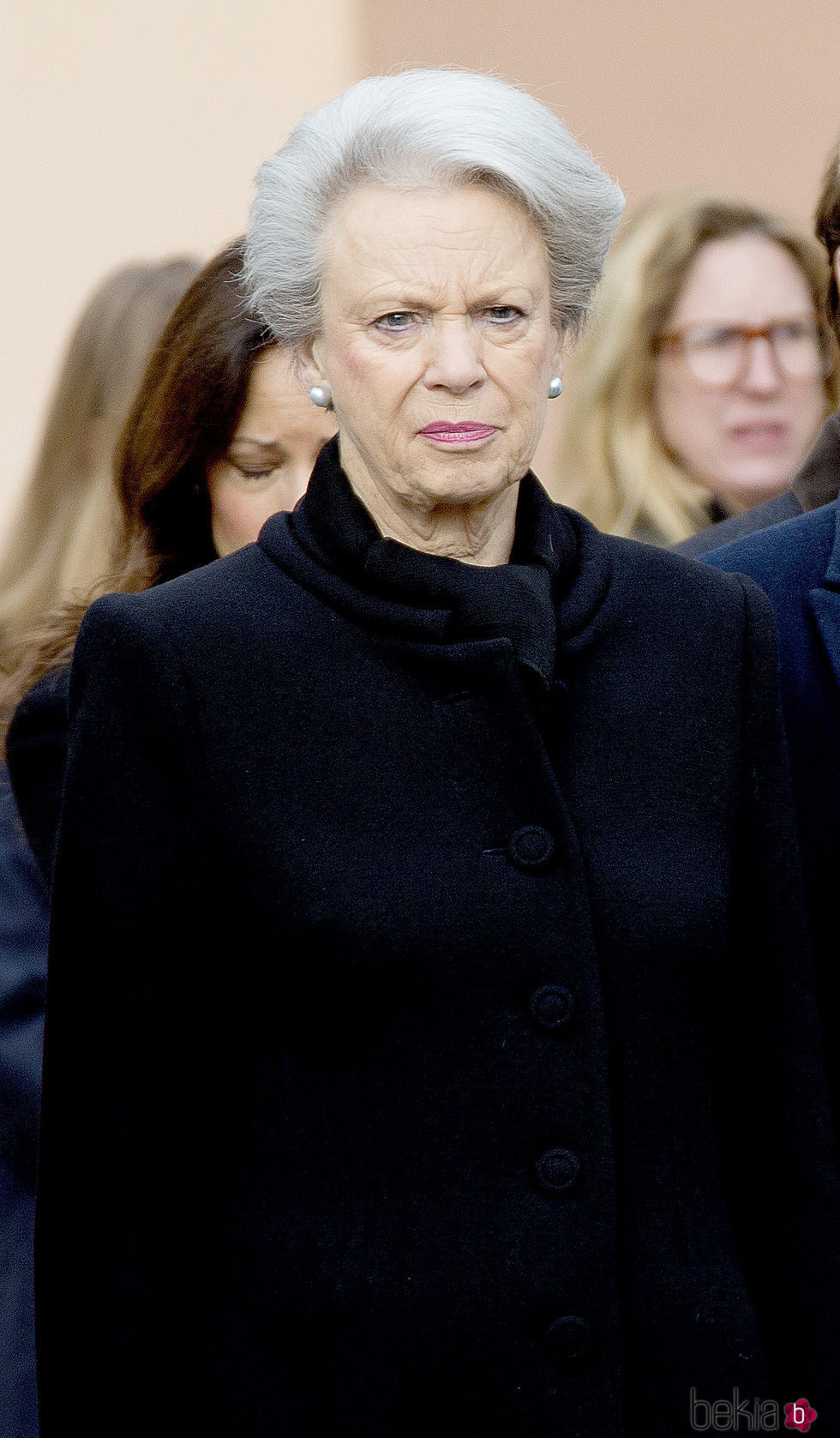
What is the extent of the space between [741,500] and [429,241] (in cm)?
196

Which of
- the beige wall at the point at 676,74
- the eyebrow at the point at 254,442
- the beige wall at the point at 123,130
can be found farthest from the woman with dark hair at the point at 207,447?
the beige wall at the point at 676,74

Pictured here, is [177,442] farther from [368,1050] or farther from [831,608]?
[368,1050]

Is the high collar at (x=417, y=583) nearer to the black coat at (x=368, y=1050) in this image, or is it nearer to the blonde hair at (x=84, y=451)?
the black coat at (x=368, y=1050)

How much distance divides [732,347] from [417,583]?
1.98 meters

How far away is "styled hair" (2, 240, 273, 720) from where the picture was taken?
108 inches

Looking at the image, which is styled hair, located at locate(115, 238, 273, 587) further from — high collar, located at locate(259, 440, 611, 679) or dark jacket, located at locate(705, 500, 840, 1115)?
dark jacket, located at locate(705, 500, 840, 1115)

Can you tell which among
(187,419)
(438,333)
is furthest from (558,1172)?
(187,419)

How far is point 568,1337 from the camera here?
1910mm

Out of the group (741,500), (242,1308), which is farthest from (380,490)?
(741,500)

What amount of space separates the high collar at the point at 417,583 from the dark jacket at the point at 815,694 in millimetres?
386

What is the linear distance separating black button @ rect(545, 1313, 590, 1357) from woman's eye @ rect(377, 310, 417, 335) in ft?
3.35

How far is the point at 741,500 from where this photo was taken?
3.81 meters

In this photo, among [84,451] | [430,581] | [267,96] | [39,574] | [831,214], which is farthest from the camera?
[267,96]

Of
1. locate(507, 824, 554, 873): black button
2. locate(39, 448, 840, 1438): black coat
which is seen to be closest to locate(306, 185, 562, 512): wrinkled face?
locate(39, 448, 840, 1438): black coat
